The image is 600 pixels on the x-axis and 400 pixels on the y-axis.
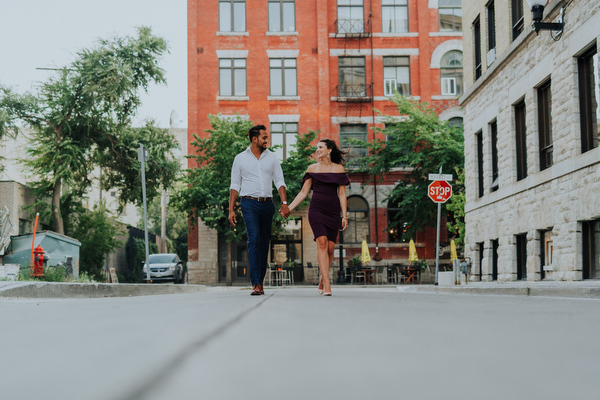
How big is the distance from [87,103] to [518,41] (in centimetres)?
1998

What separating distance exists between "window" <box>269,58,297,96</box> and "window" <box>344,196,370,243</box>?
681cm

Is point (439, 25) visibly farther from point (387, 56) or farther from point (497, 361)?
point (497, 361)

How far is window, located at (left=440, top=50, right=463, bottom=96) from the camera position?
35906 mm

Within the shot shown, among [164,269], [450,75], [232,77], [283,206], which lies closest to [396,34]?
[450,75]

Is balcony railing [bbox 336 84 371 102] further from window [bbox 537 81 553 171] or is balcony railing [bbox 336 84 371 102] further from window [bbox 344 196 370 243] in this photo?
window [bbox 537 81 553 171]

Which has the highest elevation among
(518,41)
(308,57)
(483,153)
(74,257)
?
(308,57)

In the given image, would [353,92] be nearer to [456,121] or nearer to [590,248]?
[456,121]

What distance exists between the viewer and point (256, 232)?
7844mm

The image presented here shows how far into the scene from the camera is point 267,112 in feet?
116

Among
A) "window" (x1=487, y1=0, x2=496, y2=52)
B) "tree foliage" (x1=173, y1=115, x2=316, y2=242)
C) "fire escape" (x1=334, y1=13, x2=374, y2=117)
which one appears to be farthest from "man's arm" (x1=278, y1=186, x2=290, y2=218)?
"fire escape" (x1=334, y1=13, x2=374, y2=117)

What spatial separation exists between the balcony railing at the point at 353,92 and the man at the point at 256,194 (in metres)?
27.9

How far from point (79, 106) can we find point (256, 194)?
24.0 metres

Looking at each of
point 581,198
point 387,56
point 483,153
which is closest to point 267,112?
point 387,56

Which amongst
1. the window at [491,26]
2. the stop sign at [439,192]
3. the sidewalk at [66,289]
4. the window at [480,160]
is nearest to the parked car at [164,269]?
the window at [480,160]
